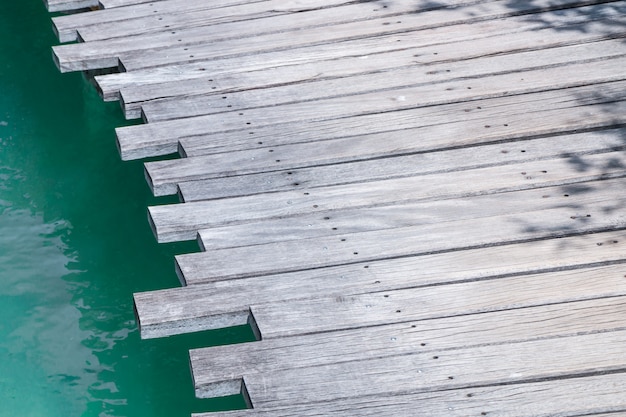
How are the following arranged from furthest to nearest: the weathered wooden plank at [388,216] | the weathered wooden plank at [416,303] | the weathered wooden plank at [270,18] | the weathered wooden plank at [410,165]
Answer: the weathered wooden plank at [270,18] → the weathered wooden plank at [410,165] → the weathered wooden plank at [388,216] → the weathered wooden plank at [416,303]

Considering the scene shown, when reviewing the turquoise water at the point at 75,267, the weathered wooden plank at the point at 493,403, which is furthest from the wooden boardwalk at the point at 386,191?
the turquoise water at the point at 75,267

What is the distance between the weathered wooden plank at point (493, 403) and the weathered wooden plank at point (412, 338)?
0.21 meters

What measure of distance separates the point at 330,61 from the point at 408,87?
1.57 feet

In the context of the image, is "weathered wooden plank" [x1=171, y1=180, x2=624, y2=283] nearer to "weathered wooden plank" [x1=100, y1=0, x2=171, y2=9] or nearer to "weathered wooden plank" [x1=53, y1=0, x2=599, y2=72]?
"weathered wooden plank" [x1=53, y1=0, x2=599, y2=72]

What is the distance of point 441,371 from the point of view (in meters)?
3.48

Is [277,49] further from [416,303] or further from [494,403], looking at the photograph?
[494,403]

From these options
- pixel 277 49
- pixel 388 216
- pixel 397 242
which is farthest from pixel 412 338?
pixel 277 49

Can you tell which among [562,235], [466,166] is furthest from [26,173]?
[562,235]

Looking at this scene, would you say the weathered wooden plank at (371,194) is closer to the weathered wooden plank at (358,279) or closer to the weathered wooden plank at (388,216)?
the weathered wooden plank at (388,216)

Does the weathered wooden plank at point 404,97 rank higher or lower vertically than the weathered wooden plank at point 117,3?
lower

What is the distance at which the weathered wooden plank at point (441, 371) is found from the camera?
11.2 ft

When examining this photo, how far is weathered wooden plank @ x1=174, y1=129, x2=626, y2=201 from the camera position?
14.7 ft

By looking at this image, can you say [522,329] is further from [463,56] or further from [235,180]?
[463,56]

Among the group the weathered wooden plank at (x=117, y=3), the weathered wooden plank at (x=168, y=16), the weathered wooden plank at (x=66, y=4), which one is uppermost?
the weathered wooden plank at (x=66, y=4)
